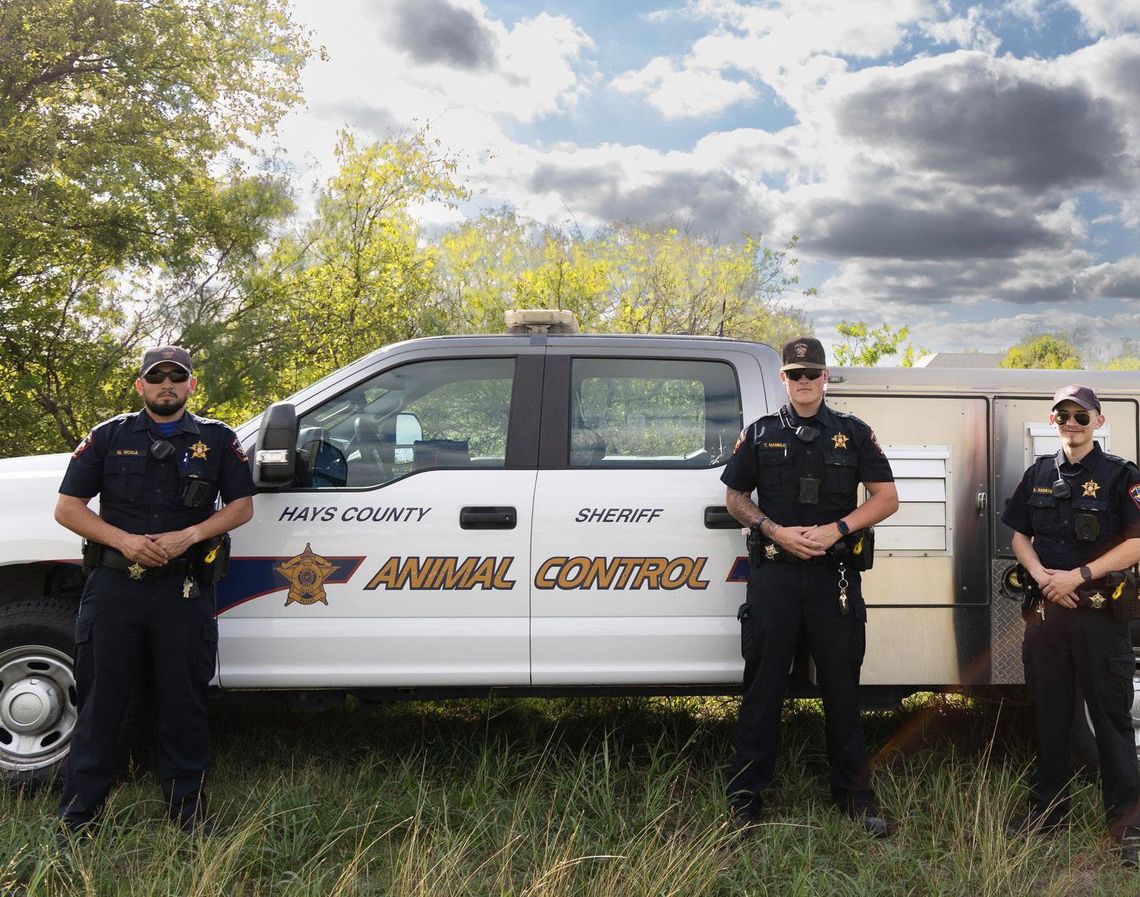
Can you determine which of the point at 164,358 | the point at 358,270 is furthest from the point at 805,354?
the point at 358,270

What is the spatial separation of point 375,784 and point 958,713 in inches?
114

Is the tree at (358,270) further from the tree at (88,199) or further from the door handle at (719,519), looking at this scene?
the door handle at (719,519)

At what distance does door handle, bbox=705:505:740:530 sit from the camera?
11.7 ft

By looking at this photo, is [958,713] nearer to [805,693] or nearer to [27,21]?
[805,693]

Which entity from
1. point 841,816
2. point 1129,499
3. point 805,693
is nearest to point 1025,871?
point 841,816

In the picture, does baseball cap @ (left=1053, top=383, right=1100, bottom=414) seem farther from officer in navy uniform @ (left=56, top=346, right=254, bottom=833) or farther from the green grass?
officer in navy uniform @ (left=56, top=346, right=254, bottom=833)

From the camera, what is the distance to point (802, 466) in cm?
339

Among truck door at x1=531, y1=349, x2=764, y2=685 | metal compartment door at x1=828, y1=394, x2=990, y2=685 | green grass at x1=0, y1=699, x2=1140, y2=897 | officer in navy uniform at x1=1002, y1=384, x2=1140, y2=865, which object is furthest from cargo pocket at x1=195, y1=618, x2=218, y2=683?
officer in navy uniform at x1=1002, y1=384, x2=1140, y2=865

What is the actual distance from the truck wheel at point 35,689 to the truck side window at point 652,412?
204 centimetres

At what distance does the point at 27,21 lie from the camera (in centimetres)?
1364

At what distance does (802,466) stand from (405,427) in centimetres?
149

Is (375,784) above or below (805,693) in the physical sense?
below

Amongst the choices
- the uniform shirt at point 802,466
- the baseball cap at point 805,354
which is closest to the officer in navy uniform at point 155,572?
the uniform shirt at point 802,466

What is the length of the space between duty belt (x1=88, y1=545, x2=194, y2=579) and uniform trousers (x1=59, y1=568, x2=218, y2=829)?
0.08ft
